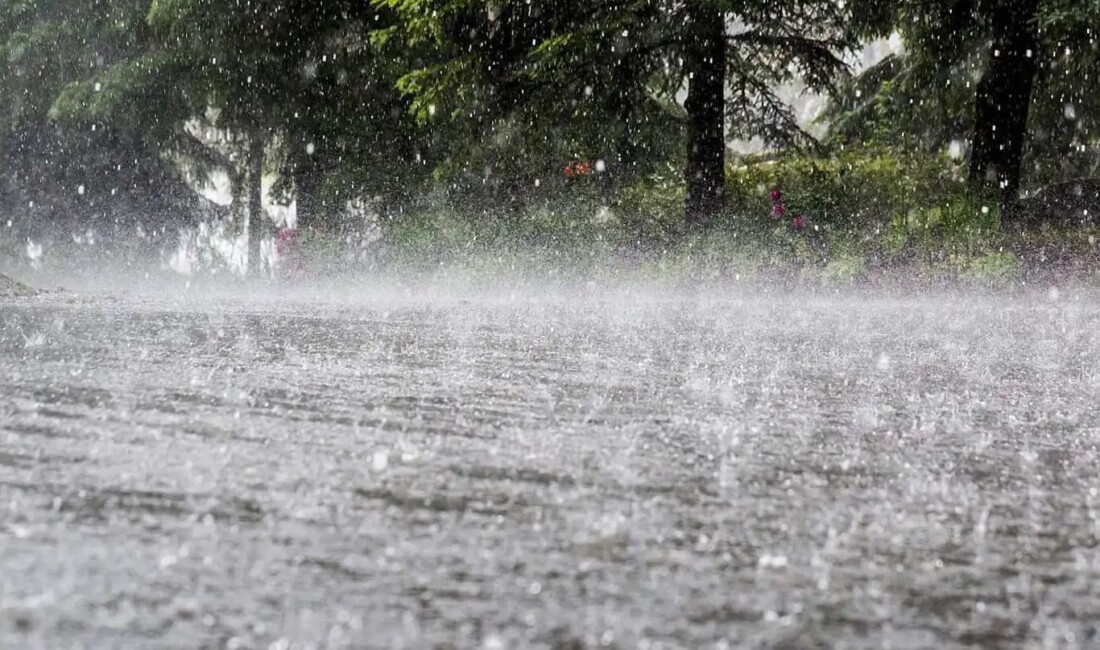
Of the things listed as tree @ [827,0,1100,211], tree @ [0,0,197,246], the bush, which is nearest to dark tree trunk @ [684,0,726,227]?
the bush

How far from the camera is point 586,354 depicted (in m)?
4.86

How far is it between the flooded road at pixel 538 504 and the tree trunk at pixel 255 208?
53.8 ft

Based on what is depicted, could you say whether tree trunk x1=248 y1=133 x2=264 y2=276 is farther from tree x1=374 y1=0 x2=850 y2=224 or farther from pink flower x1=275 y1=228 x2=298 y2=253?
tree x1=374 y1=0 x2=850 y2=224

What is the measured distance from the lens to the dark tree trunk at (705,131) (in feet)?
45.0

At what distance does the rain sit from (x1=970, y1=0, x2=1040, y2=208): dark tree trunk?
1.9 inches

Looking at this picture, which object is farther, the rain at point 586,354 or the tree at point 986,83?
the tree at point 986,83

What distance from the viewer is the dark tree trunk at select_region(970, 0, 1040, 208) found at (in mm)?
12875

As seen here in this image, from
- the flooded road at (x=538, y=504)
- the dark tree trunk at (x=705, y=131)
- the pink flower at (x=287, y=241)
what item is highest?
the dark tree trunk at (x=705, y=131)

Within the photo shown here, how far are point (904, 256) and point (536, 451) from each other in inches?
414

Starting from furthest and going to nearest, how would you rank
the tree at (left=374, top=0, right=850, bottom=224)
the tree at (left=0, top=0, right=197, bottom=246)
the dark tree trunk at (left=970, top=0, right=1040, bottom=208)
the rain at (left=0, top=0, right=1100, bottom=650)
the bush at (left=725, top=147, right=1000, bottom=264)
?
the tree at (left=0, top=0, right=197, bottom=246) < the tree at (left=374, top=0, right=850, bottom=224) < the dark tree trunk at (left=970, top=0, right=1040, bottom=208) < the bush at (left=725, top=147, right=1000, bottom=264) < the rain at (left=0, top=0, right=1100, bottom=650)

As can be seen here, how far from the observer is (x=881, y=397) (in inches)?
140

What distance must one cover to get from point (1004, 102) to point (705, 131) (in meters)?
3.34

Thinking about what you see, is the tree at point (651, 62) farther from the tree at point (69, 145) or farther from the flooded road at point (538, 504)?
the flooded road at point (538, 504)

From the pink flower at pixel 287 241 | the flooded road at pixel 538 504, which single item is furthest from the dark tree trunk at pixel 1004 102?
the pink flower at pixel 287 241
